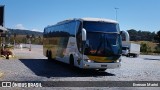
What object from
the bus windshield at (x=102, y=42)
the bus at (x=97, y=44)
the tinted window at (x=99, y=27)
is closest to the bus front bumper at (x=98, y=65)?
the bus at (x=97, y=44)

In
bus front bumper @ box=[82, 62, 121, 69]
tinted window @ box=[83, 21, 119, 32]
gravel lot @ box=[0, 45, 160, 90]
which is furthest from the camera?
tinted window @ box=[83, 21, 119, 32]

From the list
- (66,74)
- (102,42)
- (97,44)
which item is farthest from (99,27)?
(66,74)

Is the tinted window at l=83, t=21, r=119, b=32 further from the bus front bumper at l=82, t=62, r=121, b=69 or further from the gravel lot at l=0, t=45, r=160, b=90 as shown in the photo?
the gravel lot at l=0, t=45, r=160, b=90

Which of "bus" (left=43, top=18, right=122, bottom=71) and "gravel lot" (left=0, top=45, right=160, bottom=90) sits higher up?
"bus" (left=43, top=18, right=122, bottom=71)

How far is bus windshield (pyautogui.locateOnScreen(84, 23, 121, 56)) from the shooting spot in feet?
69.6

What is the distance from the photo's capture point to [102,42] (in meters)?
21.4

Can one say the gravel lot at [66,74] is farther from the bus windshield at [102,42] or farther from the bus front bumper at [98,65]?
the bus windshield at [102,42]

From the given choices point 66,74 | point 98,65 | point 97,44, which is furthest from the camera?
point 97,44

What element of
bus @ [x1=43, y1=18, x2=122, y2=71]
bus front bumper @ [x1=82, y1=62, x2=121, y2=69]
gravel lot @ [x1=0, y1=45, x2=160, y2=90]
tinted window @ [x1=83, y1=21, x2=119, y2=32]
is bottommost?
gravel lot @ [x1=0, y1=45, x2=160, y2=90]

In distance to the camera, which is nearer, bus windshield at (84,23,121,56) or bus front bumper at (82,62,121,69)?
bus front bumper at (82,62,121,69)

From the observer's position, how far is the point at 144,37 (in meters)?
164

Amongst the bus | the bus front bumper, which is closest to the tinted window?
the bus

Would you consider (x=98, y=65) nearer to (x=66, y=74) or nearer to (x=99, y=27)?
(x=66, y=74)

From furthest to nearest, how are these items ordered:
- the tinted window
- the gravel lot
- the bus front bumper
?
the tinted window, the bus front bumper, the gravel lot
